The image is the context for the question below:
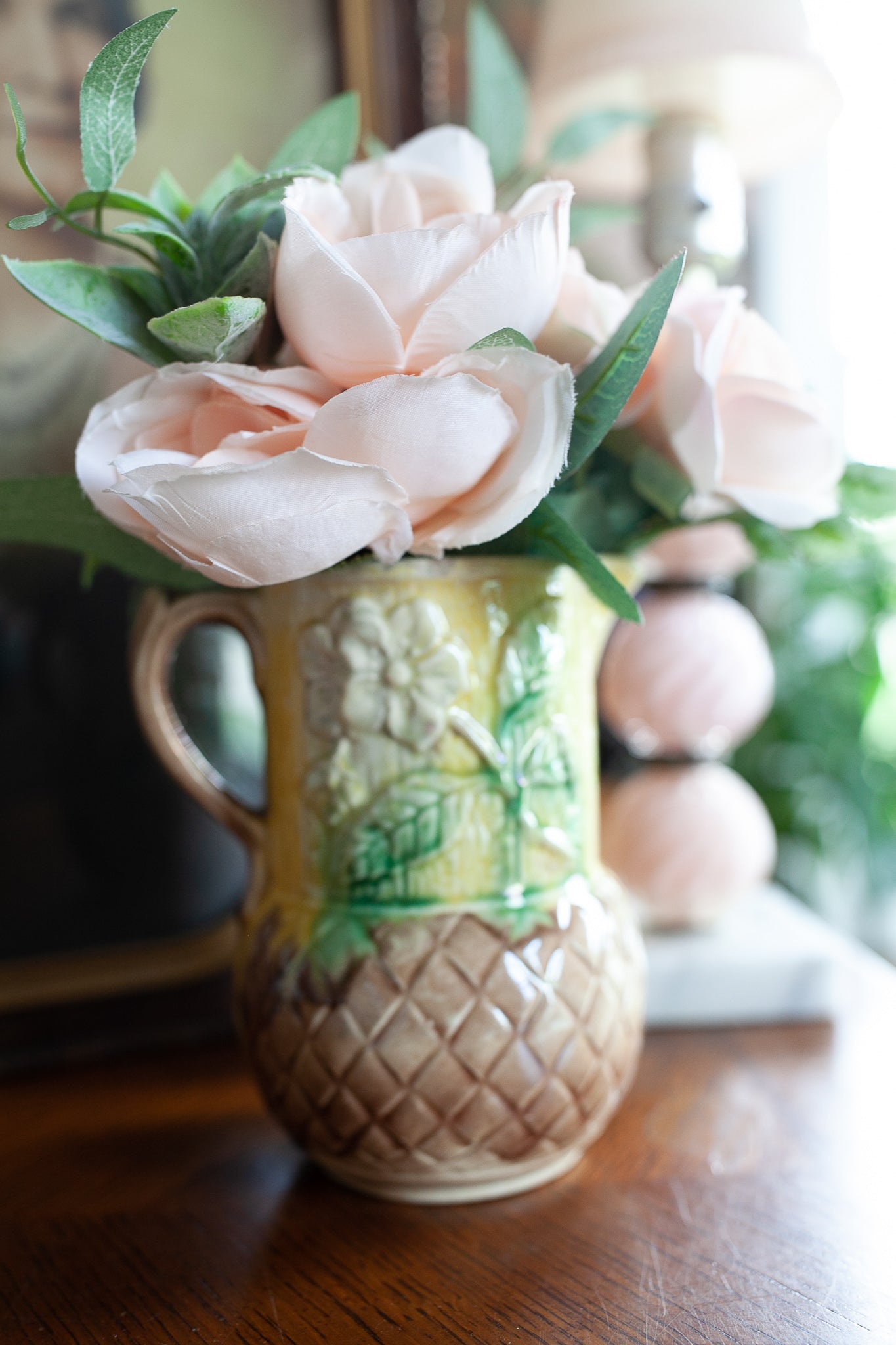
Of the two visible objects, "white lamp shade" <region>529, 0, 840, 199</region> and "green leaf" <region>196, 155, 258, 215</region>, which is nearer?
"green leaf" <region>196, 155, 258, 215</region>

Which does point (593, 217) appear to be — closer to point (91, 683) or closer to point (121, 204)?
point (121, 204)

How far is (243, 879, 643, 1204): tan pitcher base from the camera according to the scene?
35 centimetres

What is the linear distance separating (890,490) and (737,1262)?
0.97 feet

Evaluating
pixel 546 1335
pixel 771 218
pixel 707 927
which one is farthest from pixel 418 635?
pixel 771 218

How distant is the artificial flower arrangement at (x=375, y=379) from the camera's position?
29 cm

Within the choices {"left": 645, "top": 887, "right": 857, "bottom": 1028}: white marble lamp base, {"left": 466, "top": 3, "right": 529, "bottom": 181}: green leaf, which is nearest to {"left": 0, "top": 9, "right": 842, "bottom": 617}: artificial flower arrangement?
{"left": 466, "top": 3, "right": 529, "bottom": 181}: green leaf

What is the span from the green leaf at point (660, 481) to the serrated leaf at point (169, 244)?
0.17 m

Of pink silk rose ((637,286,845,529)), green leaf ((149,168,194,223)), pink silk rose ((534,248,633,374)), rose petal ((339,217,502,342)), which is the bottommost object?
pink silk rose ((637,286,845,529))

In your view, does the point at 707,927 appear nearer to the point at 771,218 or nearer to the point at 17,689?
the point at 17,689

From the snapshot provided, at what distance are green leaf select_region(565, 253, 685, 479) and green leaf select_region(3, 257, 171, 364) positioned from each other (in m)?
0.14

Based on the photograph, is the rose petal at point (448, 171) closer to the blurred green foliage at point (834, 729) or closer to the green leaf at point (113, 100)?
the green leaf at point (113, 100)

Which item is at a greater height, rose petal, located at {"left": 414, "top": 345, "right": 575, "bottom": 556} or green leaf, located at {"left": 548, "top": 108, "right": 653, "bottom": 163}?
green leaf, located at {"left": 548, "top": 108, "right": 653, "bottom": 163}

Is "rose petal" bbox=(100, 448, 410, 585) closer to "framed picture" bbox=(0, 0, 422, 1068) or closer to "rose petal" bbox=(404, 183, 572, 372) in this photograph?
"rose petal" bbox=(404, 183, 572, 372)

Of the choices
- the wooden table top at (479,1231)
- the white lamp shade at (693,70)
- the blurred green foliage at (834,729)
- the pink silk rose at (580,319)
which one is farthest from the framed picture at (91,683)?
the blurred green foliage at (834,729)
